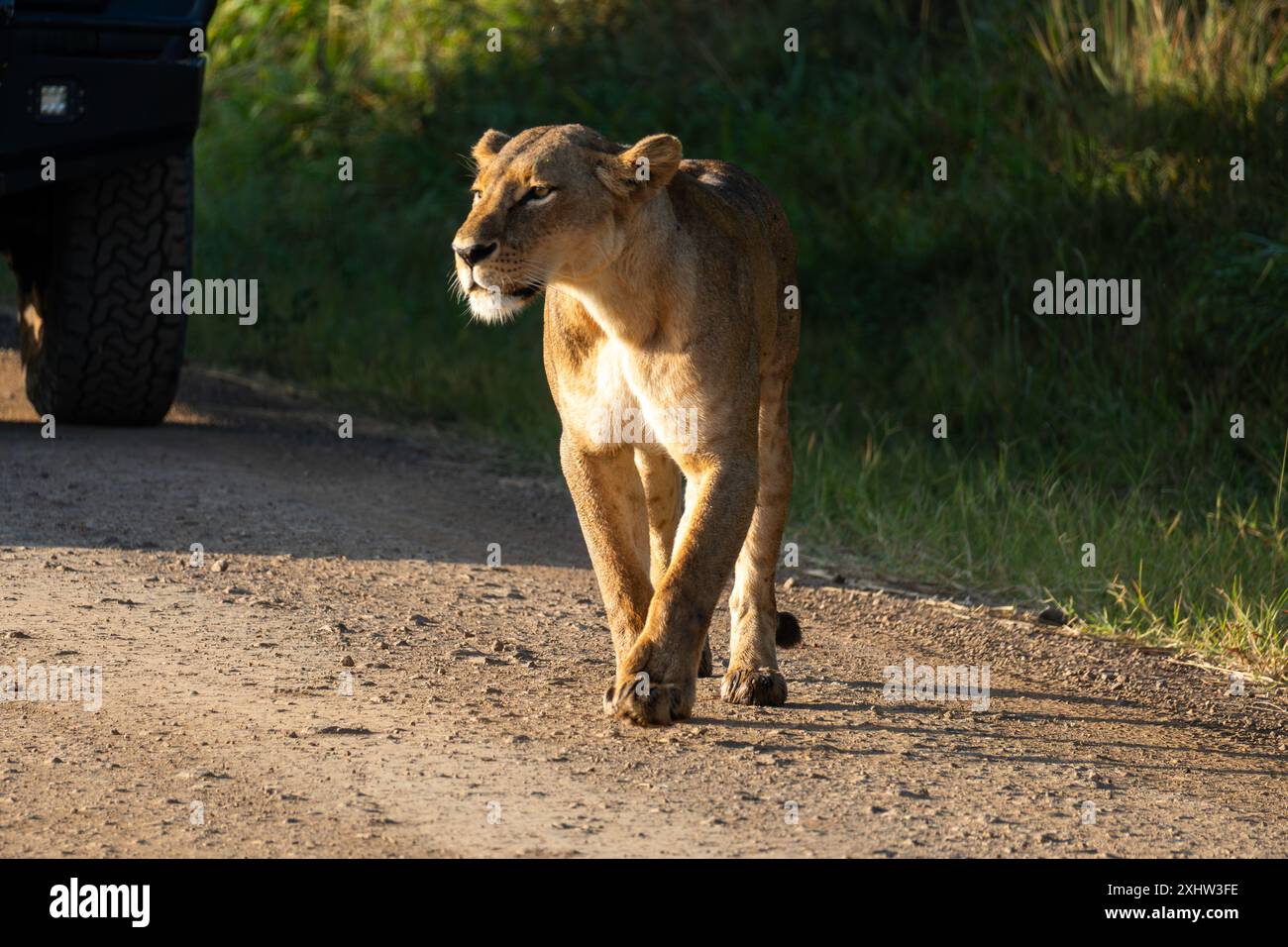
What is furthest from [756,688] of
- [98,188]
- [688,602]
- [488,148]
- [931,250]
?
[931,250]

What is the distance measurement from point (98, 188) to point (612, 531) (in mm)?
3588

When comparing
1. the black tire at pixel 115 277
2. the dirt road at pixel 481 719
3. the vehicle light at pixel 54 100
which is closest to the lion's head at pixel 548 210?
the dirt road at pixel 481 719

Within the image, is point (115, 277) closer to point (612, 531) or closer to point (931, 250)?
point (612, 531)

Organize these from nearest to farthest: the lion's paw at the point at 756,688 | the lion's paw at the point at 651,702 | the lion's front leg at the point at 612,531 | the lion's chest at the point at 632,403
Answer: the lion's paw at the point at 651,702, the lion's chest at the point at 632,403, the lion's front leg at the point at 612,531, the lion's paw at the point at 756,688

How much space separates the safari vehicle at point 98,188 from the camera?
6520 millimetres

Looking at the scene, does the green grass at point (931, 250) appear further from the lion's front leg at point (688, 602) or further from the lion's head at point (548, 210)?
the lion's head at point (548, 210)

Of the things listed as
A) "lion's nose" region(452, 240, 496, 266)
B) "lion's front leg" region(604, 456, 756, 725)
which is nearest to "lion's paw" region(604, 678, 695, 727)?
"lion's front leg" region(604, 456, 756, 725)

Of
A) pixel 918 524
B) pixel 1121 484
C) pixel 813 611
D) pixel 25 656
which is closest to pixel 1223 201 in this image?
pixel 1121 484

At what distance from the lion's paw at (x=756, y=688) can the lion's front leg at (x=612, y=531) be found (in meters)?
0.32

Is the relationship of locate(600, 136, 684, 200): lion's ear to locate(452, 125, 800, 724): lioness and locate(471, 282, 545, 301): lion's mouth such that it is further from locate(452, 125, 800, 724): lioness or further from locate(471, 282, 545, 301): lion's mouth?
locate(471, 282, 545, 301): lion's mouth

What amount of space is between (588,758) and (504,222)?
3.79 ft

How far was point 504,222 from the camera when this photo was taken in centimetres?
420

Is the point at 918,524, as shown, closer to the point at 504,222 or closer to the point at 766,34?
the point at 504,222

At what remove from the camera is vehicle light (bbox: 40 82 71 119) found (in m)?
6.52
